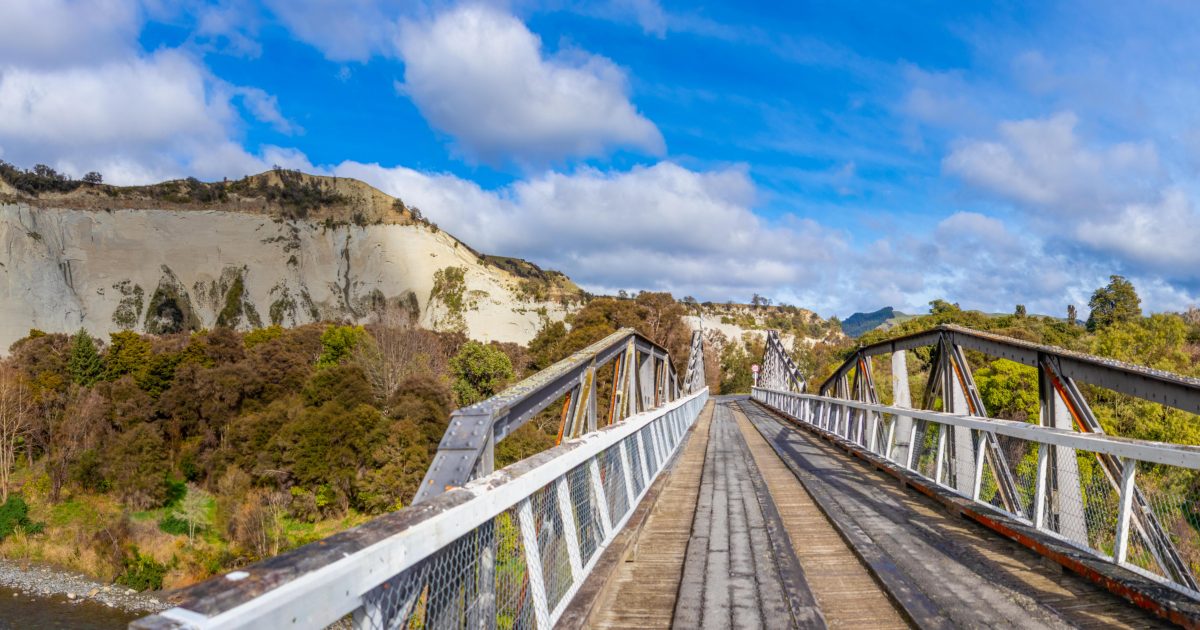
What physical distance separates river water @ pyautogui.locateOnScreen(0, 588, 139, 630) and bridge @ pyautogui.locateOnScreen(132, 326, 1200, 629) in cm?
3212

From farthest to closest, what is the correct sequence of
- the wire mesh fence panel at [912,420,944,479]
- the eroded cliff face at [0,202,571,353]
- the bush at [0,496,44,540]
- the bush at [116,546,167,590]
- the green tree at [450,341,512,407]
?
1. the eroded cliff face at [0,202,571,353]
2. the green tree at [450,341,512,407]
3. the bush at [0,496,44,540]
4. the bush at [116,546,167,590]
5. the wire mesh fence panel at [912,420,944,479]

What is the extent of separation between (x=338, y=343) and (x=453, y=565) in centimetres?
6152

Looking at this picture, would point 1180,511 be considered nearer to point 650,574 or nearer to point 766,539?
point 766,539

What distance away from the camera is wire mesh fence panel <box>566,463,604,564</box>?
14.4 ft

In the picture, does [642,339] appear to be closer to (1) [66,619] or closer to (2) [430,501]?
(2) [430,501]

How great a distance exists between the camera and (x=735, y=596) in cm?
413

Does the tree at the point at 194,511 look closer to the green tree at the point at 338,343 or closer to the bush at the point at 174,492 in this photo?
the bush at the point at 174,492

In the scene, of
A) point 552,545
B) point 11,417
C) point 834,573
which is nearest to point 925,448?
point 834,573

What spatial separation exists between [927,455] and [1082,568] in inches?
177

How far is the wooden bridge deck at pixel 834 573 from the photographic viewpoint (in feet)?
12.4

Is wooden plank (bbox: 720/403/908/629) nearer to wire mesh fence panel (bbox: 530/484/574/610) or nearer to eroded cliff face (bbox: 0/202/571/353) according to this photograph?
wire mesh fence panel (bbox: 530/484/574/610)

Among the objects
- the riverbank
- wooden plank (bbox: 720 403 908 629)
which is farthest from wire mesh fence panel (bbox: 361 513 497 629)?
the riverbank

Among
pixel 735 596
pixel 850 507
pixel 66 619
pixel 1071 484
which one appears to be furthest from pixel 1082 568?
pixel 66 619

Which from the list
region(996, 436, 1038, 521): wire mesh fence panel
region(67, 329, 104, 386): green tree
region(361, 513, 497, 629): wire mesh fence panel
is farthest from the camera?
region(67, 329, 104, 386): green tree
